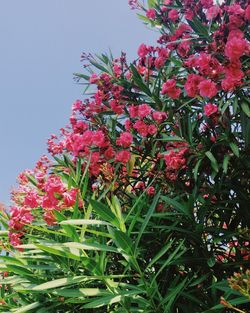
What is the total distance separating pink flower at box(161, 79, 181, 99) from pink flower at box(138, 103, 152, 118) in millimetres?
147

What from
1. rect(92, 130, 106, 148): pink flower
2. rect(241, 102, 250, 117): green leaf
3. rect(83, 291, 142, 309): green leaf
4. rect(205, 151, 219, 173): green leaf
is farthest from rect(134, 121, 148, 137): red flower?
rect(83, 291, 142, 309): green leaf

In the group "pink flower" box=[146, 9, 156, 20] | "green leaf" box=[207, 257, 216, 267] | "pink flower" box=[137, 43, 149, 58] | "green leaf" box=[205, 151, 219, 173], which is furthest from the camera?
"pink flower" box=[146, 9, 156, 20]

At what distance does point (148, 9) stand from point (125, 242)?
2129mm

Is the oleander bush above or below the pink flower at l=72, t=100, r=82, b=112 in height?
below

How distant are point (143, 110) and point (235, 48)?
665 mm

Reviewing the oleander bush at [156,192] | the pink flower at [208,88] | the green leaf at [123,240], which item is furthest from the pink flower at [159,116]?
the green leaf at [123,240]

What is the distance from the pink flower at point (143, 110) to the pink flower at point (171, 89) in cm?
15

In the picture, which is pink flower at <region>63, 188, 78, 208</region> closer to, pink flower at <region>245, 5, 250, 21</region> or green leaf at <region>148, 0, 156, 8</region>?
pink flower at <region>245, 5, 250, 21</region>

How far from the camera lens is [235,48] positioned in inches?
93.3

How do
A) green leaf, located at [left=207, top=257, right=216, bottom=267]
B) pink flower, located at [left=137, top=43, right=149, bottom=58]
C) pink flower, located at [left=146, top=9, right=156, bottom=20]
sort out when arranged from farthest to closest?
pink flower, located at [left=146, top=9, right=156, bottom=20] < pink flower, located at [left=137, top=43, right=149, bottom=58] < green leaf, located at [left=207, top=257, right=216, bottom=267]

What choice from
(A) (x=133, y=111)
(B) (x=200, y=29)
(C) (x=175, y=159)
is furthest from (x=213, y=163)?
(B) (x=200, y=29)

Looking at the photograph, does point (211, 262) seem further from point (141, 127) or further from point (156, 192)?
point (141, 127)

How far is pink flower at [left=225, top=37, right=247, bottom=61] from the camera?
235 cm

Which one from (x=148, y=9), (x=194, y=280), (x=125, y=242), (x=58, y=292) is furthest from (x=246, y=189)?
(x=148, y=9)
